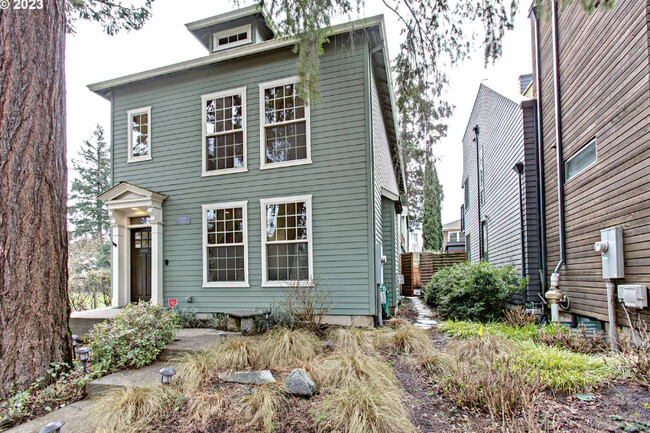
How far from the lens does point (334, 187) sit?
735cm

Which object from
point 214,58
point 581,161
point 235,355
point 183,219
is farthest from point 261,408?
point 214,58

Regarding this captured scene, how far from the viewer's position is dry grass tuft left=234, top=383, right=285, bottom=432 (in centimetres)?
309

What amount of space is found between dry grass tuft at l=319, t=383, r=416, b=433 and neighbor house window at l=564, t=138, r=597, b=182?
531 centimetres

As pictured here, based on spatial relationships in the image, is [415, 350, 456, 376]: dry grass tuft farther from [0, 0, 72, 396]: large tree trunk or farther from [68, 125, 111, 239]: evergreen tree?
[68, 125, 111, 239]: evergreen tree

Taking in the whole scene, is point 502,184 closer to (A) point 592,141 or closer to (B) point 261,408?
(A) point 592,141

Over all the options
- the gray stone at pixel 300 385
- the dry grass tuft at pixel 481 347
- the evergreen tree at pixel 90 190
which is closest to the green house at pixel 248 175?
the dry grass tuft at pixel 481 347

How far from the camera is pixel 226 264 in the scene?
8016mm

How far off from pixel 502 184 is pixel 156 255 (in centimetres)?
864

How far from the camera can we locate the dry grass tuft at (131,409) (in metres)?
3.01

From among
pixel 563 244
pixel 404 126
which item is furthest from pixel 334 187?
pixel 563 244

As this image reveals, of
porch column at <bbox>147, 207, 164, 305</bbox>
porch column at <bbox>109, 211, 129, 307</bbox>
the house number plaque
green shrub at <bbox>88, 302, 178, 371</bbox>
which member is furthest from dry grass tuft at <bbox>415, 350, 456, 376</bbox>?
porch column at <bbox>109, 211, 129, 307</bbox>

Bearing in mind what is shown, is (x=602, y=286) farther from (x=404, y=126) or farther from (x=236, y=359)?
(x=236, y=359)

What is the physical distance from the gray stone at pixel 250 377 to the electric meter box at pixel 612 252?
476 cm

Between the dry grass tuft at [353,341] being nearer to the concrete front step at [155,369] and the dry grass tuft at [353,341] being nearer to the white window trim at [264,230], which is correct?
the white window trim at [264,230]
